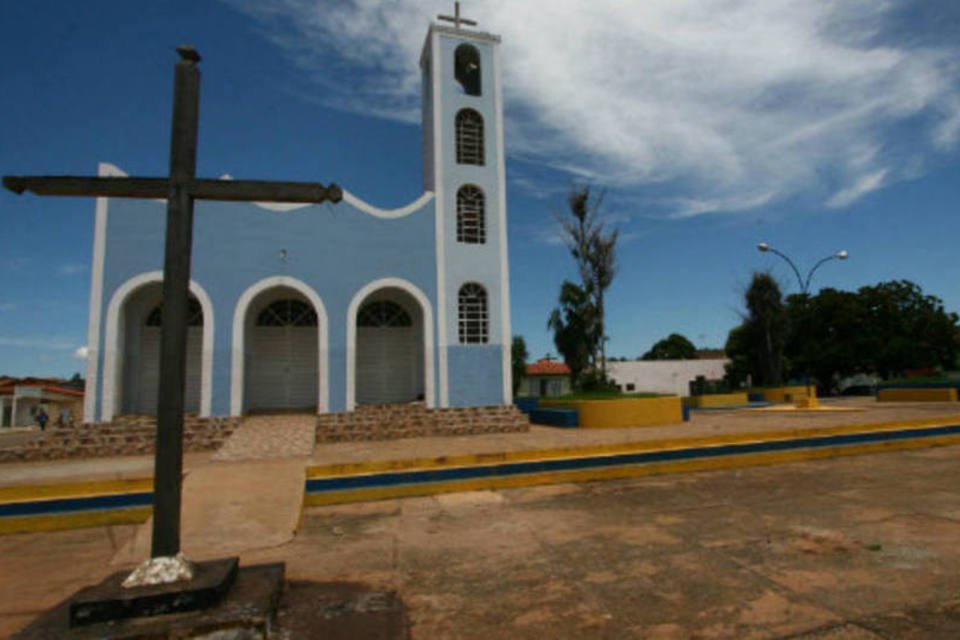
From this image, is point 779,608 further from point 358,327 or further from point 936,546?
point 358,327

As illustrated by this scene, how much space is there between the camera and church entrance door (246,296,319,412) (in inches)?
617

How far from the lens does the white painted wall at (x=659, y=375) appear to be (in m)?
48.1

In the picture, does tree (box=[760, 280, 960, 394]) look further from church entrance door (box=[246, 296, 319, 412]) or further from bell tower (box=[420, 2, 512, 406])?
church entrance door (box=[246, 296, 319, 412])

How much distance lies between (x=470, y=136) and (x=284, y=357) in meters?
8.68

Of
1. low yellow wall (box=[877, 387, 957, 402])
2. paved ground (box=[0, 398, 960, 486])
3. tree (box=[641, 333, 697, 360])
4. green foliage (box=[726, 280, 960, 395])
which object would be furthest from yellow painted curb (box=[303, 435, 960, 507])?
tree (box=[641, 333, 697, 360])

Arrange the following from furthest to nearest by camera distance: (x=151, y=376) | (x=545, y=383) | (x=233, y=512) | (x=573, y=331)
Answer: (x=545, y=383)
(x=573, y=331)
(x=151, y=376)
(x=233, y=512)

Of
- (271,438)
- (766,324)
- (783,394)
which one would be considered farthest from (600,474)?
(766,324)

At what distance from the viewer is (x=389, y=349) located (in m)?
16.6

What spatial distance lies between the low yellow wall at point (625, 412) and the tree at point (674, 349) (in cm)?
6025

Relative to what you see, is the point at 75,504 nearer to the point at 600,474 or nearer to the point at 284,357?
the point at 600,474

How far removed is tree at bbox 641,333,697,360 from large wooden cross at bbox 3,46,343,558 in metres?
74.4

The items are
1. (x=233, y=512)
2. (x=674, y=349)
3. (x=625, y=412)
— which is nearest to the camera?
(x=233, y=512)

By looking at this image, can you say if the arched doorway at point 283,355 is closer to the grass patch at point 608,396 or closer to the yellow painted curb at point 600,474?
the grass patch at point 608,396

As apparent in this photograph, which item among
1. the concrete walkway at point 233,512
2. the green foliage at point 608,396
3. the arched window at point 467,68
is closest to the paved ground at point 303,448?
the concrete walkway at point 233,512
